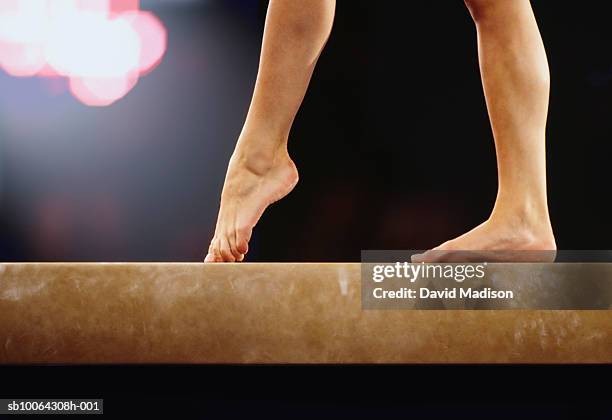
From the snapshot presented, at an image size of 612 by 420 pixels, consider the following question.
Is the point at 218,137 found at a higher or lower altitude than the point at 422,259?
higher

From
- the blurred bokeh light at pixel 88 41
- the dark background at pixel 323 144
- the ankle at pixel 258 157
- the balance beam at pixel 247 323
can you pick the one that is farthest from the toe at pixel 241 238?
the blurred bokeh light at pixel 88 41

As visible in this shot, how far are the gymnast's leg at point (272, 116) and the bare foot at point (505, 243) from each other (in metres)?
Result: 0.32

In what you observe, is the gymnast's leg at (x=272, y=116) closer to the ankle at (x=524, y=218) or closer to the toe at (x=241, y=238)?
the toe at (x=241, y=238)

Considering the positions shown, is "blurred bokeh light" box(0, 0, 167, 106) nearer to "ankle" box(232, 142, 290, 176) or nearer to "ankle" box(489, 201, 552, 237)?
"ankle" box(232, 142, 290, 176)

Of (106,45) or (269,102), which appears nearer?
(269,102)

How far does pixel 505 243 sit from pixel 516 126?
180 millimetres

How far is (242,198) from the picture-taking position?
119 cm

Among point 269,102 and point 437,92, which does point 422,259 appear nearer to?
point 269,102

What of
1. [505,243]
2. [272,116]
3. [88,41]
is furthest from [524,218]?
[88,41]

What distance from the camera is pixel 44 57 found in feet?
7.30

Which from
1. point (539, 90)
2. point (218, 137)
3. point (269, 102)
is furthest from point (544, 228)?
point (218, 137)

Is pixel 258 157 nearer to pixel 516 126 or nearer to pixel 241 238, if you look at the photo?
pixel 241 238

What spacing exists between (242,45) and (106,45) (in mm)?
442
